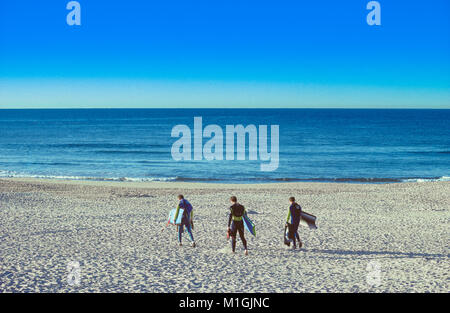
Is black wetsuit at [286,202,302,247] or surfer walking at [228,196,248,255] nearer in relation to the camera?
surfer walking at [228,196,248,255]

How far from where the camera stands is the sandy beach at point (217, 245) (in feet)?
33.5

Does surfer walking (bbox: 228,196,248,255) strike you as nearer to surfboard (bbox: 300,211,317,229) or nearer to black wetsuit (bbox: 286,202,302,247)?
black wetsuit (bbox: 286,202,302,247)

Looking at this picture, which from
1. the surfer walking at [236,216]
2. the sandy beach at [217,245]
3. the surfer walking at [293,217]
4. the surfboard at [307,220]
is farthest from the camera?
the surfboard at [307,220]

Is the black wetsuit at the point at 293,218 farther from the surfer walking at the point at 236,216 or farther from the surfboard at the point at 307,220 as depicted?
the surfer walking at the point at 236,216

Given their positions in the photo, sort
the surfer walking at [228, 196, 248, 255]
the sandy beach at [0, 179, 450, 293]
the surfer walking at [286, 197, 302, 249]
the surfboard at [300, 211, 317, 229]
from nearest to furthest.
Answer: the sandy beach at [0, 179, 450, 293], the surfer walking at [228, 196, 248, 255], the surfer walking at [286, 197, 302, 249], the surfboard at [300, 211, 317, 229]

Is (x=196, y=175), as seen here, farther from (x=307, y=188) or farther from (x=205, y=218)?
(x=205, y=218)

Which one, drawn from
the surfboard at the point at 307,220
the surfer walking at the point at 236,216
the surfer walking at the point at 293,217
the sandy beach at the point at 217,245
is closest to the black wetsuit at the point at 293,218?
the surfer walking at the point at 293,217

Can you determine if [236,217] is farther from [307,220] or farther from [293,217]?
[307,220]

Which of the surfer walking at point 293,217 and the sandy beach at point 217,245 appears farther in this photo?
the surfer walking at point 293,217

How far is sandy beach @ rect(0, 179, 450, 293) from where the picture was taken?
1020 centimetres

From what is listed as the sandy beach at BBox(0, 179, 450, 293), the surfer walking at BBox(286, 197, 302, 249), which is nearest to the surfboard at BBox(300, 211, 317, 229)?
the surfer walking at BBox(286, 197, 302, 249)

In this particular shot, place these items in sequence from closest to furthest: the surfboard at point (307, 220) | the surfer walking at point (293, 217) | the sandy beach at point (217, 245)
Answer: the sandy beach at point (217, 245) < the surfer walking at point (293, 217) < the surfboard at point (307, 220)

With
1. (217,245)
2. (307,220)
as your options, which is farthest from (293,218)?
(217,245)

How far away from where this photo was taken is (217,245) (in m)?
14.1
